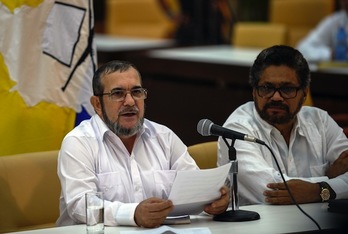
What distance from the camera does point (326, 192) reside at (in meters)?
3.57

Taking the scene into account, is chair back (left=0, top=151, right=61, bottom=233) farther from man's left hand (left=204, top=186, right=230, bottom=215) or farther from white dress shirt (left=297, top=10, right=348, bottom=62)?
white dress shirt (left=297, top=10, right=348, bottom=62)

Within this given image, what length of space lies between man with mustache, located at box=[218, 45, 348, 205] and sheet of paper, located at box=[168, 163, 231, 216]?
385 mm

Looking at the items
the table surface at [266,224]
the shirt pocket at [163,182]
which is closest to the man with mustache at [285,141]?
the table surface at [266,224]

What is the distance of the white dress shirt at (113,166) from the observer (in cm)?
327


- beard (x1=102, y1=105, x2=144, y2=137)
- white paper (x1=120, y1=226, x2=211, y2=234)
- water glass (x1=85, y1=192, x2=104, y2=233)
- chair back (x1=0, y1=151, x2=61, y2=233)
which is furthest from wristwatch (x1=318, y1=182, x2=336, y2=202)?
chair back (x1=0, y1=151, x2=61, y2=233)

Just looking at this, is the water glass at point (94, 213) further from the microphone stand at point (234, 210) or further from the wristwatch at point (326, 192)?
the wristwatch at point (326, 192)

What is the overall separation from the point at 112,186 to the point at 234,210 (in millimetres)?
489

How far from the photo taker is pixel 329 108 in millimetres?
6555

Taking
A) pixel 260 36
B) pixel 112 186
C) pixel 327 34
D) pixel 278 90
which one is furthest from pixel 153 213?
pixel 260 36

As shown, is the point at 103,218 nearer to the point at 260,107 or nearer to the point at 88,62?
the point at 260,107

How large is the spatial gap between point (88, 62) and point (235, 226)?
1.71 m

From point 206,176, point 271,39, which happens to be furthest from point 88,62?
point 271,39

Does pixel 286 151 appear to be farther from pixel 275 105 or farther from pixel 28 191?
pixel 28 191

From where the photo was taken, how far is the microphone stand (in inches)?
128
